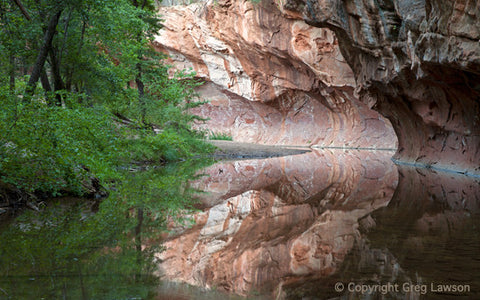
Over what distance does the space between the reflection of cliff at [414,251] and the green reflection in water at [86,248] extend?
1.31 meters

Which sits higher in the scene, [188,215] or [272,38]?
[272,38]

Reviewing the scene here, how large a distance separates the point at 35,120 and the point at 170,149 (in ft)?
36.4

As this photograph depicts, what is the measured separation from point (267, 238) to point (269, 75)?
113 feet

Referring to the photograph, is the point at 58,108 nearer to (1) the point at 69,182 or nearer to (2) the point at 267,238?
(1) the point at 69,182

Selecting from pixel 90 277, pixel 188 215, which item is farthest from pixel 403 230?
pixel 90 277

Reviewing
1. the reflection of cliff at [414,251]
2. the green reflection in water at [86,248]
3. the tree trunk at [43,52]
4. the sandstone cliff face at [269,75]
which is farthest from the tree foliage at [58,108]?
the sandstone cliff face at [269,75]

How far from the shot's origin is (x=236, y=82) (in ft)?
135

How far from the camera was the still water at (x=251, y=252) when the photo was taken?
2996 mm

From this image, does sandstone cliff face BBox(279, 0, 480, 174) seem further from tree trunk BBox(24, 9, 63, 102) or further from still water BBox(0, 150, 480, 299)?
tree trunk BBox(24, 9, 63, 102)

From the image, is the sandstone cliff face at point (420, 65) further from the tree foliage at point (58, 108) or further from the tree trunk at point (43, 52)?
the tree trunk at point (43, 52)

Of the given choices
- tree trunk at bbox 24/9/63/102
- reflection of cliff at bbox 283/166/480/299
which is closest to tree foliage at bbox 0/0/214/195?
tree trunk at bbox 24/9/63/102

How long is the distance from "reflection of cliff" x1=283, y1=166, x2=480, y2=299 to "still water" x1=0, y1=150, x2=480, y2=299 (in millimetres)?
12

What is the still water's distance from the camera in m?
3.00

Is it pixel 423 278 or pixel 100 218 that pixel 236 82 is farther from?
pixel 423 278
